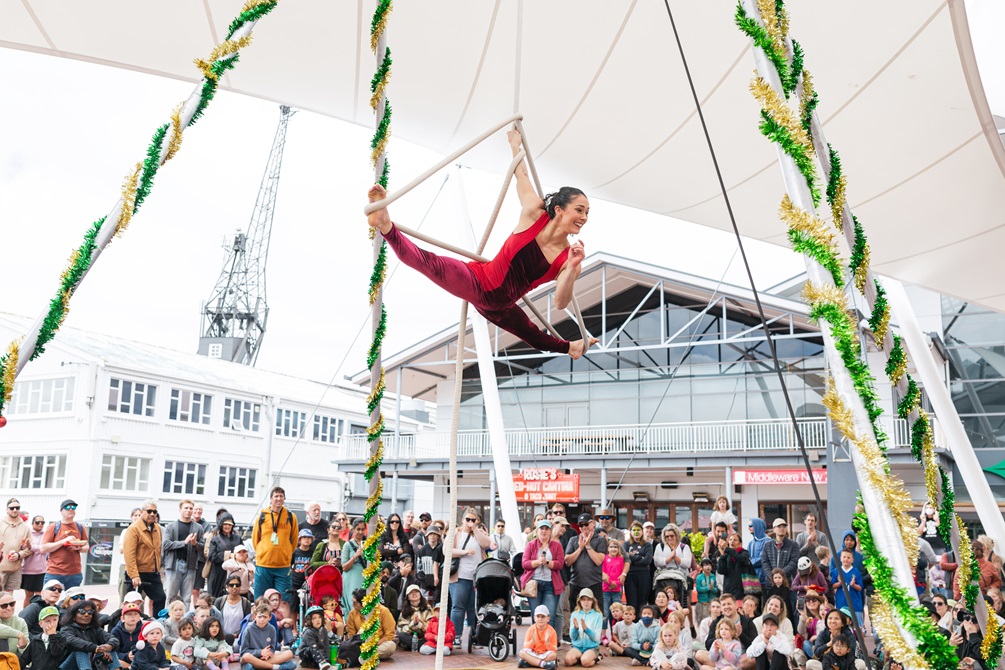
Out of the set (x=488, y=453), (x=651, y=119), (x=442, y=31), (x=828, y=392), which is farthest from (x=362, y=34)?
(x=488, y=453)

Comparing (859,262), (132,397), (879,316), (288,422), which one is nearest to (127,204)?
(859,262)

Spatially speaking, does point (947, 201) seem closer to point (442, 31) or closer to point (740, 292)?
point (442, 31)

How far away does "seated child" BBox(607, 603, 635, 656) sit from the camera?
7.78 m

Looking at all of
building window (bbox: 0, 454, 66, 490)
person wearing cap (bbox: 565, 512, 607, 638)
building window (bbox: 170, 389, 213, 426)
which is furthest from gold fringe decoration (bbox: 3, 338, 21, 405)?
building window (bbox: 170, 389, 213, 426)

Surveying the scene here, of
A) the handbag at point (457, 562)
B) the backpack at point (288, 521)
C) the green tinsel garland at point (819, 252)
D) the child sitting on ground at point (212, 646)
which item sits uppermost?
the green tinsel garland at point (819, 252)

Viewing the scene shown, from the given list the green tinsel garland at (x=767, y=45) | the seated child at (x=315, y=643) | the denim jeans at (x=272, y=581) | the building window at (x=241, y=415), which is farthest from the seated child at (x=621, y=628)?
the building window at (x=241, y=415)

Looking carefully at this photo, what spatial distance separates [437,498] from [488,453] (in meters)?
2.79

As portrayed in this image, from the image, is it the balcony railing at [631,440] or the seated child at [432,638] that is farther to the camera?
the balcony railing at [631,440]

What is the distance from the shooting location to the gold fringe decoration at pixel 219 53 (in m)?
3.15

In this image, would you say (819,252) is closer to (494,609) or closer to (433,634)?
(494,609)

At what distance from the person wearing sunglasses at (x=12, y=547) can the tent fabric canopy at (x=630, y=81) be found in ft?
13.6

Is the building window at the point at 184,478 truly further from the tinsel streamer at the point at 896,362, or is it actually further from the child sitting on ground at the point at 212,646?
the tinsel streamer at the point at 896,362

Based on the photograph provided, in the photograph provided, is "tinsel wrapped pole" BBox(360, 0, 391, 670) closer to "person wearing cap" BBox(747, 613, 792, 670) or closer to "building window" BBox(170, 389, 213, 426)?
"person wearing cap" BBox(747, 613, 792, 670)

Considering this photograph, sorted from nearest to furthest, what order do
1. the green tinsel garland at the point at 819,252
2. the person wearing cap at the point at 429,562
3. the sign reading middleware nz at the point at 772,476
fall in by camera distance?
the green tinsel garland at the point at 819,252
the person wearing cap at the point at 429,562
the sign reading middleware nz at the point at 772,476
